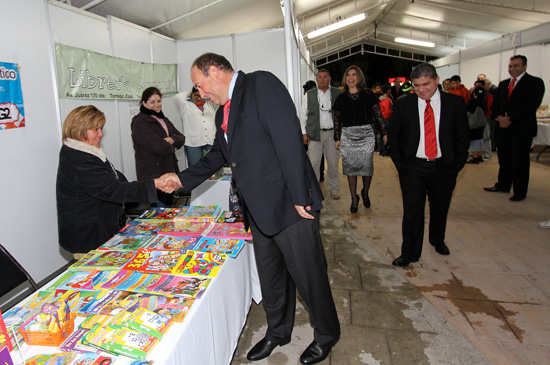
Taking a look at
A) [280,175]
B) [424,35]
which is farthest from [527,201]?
[424,35]

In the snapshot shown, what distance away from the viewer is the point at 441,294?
2.63 metres

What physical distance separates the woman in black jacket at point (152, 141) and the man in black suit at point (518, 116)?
4058mm

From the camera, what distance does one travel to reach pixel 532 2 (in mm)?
7496

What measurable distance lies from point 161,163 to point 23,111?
121 cm

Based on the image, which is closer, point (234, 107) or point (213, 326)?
point (213, 326)

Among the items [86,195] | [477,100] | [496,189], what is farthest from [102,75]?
Result: [477,100]

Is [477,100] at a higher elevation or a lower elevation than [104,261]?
higher

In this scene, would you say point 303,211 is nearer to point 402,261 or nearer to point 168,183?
point 168,183

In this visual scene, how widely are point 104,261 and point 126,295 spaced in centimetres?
40

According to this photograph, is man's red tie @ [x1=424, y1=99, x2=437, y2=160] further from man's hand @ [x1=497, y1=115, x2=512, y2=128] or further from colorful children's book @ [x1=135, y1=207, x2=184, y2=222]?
man's hand @ [x1=497, y1=115, x2=512, y2=128]

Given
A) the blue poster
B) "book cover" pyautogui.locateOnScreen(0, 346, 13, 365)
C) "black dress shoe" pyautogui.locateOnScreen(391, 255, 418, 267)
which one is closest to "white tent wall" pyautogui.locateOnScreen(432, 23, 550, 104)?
"black dress shoe" pyautogui.locateOnScreen(391, 255, 418, 267)

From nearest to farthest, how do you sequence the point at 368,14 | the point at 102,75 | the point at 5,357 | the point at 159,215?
the point at 5,357, the point at 159,215, the point at 102,75, the point at 368,14

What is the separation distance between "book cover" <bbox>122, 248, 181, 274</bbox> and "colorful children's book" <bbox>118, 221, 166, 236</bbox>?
1.03ft

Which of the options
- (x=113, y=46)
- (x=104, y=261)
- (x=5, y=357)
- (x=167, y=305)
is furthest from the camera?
(x=113, y=46)
